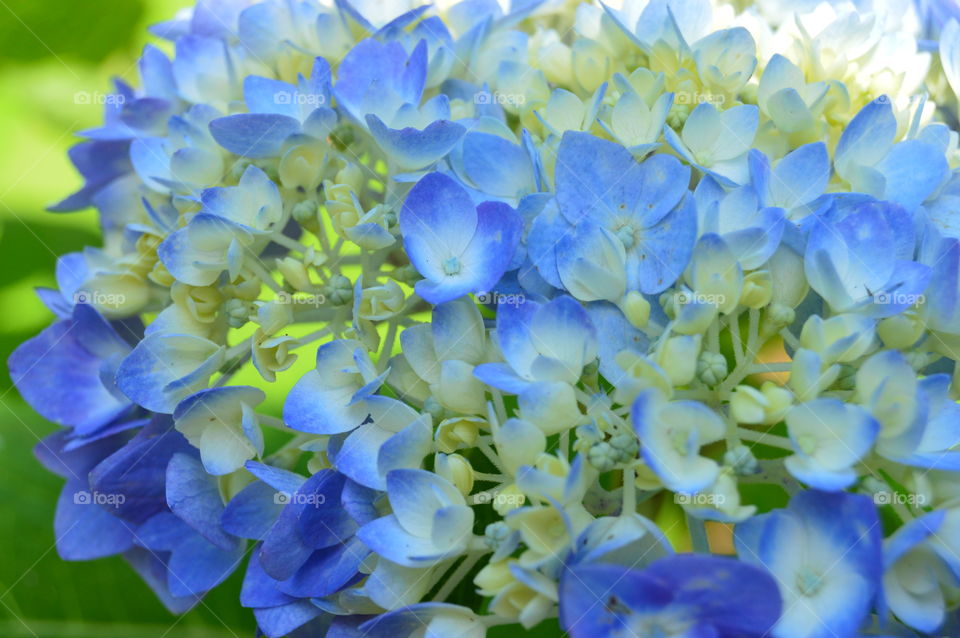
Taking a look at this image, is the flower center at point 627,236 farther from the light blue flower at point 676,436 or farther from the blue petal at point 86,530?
the blue petal at point 86,530

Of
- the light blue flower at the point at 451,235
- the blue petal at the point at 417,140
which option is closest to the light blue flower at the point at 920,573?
the light blue flower at the point at 451,235

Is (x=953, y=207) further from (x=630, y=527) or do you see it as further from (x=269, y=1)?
(x=269, y=1)

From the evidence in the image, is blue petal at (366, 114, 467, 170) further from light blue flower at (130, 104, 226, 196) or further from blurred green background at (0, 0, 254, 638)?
blurred green background at (0, 0, 254, 638)

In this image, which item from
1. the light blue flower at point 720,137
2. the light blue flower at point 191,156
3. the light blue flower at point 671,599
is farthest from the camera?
the light blue flower at point 191,156

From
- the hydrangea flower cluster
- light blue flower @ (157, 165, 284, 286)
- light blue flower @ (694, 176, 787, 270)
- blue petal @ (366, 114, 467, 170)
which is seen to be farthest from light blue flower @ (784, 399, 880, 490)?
light blue flower @ (157, 165, 284, 286)

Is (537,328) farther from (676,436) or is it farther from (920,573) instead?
(920,573)

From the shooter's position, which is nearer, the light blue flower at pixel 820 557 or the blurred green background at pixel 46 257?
the light blue flower at pixel 820 557
